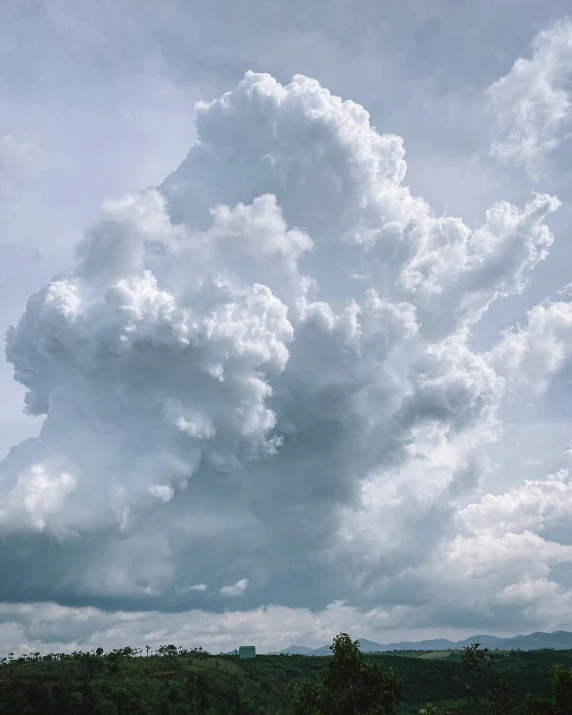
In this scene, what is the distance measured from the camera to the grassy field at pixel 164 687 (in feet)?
339

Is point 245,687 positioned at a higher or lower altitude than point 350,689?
lower

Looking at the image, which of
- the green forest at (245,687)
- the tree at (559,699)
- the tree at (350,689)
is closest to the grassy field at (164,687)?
the green forest at (245,687)

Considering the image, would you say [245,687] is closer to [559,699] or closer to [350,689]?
[350,689]

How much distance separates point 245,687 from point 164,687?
23417 millimetres

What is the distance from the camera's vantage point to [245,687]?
134250mm

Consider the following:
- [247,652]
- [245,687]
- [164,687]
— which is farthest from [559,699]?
[247,652]

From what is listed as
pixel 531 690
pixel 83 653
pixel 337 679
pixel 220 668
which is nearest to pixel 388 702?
pixel 337 679

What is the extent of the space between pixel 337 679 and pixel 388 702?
19.2 feet

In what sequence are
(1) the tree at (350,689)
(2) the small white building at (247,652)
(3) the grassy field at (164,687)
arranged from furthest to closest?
(2) the small white building at (247,652) → (3) the grassy field at (164,687) → (1) the tree at (350,689)

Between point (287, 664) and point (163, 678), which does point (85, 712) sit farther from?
point (287, 664)

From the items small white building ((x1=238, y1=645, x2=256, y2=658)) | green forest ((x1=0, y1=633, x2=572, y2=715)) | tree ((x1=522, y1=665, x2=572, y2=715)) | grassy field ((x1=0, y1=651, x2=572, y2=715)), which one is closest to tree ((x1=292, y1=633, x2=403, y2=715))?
green forest ((x1=0, y1=633, x2=572, y2=715))

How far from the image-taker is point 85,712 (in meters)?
100

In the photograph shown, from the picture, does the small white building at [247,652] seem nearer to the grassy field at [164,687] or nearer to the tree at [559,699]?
the grassy field at [164,687]

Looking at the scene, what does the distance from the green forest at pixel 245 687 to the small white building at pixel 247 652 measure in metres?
3.16
